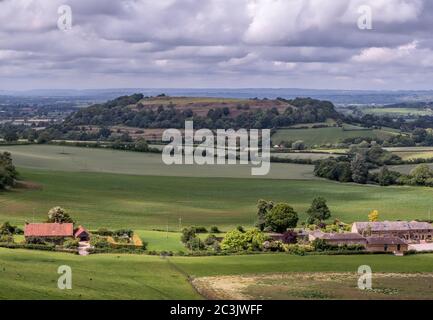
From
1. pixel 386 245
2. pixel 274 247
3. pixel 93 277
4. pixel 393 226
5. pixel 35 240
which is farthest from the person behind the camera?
pixel 393 226

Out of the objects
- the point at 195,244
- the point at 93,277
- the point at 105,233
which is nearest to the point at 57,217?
the point at 105,233

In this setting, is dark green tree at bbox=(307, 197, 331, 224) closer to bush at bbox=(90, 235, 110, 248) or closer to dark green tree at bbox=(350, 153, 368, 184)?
bush at bbox=(90, 235, 110, 248)

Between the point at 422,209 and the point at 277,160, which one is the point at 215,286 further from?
the point at 277,160

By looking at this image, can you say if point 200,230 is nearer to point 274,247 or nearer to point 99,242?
point 274,247

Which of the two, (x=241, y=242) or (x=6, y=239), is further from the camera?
(x=241, y=242)

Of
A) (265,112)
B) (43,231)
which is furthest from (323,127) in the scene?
(43,231)
